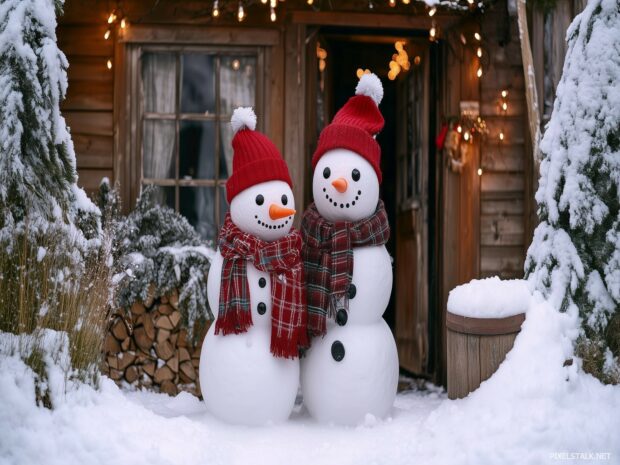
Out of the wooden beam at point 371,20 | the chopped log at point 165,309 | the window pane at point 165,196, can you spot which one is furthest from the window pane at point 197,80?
the chopped log at point 165,309

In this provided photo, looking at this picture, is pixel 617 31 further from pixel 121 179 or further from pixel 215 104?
pixel 121 179

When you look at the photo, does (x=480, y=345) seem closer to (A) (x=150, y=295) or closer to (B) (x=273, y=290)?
(B) (x=273, y=290)

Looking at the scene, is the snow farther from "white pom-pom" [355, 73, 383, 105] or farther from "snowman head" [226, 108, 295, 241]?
"white pom-pom" [355, 73, 383, 105]

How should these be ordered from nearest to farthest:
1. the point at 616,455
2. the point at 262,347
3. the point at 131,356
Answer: the point at 616,455
the point at 262,347
the point at 131,356

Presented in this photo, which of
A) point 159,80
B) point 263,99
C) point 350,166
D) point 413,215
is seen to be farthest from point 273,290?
point 413,215

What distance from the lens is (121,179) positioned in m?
5.53

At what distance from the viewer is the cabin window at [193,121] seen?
5.59 meters

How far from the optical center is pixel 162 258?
4965 mm

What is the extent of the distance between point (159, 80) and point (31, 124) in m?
2.12

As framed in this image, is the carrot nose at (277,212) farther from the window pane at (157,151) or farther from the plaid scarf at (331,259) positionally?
the window pane at (157,151)

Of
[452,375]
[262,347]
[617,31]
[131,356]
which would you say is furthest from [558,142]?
[131,356]

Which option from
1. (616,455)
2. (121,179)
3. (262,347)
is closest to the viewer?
(616,455)

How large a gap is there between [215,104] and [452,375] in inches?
119

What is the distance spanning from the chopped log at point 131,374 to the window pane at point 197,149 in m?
1.53
